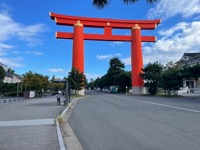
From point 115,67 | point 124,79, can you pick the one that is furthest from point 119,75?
point 115,67

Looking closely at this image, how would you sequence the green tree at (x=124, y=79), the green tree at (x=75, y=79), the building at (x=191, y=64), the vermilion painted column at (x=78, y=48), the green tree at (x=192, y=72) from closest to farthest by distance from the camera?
the green tree at (x=192, y=72) < the green tree at (x=75, y=79) < the vermilion painted column at (x=78, y=48) < the building at (x=191, y=64) < the green tree at (x=124, y=79)

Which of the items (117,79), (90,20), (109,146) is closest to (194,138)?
(109,146)

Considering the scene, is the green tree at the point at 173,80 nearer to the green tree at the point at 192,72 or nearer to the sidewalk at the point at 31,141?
the green tree at the point at 192,72

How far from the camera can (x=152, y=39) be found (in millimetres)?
60531

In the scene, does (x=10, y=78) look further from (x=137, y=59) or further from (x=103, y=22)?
(x=137, y=59)

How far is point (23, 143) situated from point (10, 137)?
1421 millimetres

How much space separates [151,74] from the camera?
55906mm

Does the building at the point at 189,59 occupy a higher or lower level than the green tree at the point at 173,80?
higher

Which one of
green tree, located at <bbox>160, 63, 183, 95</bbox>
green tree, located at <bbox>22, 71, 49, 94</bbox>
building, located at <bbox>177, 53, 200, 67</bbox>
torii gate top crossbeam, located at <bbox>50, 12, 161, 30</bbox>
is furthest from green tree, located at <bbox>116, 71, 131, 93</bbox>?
green tree, located at <bbox>160, 63, 183, 95</bbox>

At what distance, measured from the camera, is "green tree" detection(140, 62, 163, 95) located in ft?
184

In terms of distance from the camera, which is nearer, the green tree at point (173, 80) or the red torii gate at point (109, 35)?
the green tree at point (173, 80)

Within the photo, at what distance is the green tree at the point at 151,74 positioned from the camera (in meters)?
56.2

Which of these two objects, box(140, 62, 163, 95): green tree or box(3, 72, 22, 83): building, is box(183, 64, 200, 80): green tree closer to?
box(140, 62, 163, 95): green tree

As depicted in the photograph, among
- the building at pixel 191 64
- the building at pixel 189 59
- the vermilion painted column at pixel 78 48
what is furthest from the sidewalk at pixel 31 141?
the building at pixel 189 59
